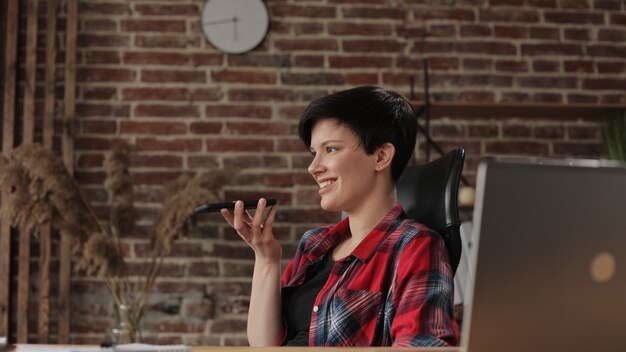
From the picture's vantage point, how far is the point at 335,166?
64.4 inches

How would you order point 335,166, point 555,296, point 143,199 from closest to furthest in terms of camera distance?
point 555,296
point 335,166
point 143,199

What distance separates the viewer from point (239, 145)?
331 centimetres

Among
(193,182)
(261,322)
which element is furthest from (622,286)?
(193,182)

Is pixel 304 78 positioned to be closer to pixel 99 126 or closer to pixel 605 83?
pixel 99 126

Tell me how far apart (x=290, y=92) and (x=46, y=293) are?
4.29 ft

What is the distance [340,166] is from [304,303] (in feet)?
1.00

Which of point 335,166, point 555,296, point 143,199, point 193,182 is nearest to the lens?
point 555,296

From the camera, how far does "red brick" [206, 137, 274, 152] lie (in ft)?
10.9

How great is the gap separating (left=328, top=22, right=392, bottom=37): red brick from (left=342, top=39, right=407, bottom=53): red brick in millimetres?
34

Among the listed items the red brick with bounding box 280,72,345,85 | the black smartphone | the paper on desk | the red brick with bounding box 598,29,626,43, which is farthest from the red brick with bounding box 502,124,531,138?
the paper on desk

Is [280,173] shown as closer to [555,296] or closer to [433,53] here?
[433,53]

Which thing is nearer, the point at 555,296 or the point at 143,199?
the point at 555,296

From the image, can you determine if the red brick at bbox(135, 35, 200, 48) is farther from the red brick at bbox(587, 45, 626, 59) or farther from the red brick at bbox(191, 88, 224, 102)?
the red brick at bbox(587, 45, 626, 59)

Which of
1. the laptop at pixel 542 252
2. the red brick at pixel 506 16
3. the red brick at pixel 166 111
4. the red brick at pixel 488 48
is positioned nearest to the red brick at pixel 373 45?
the red brick at pixel 488 48
